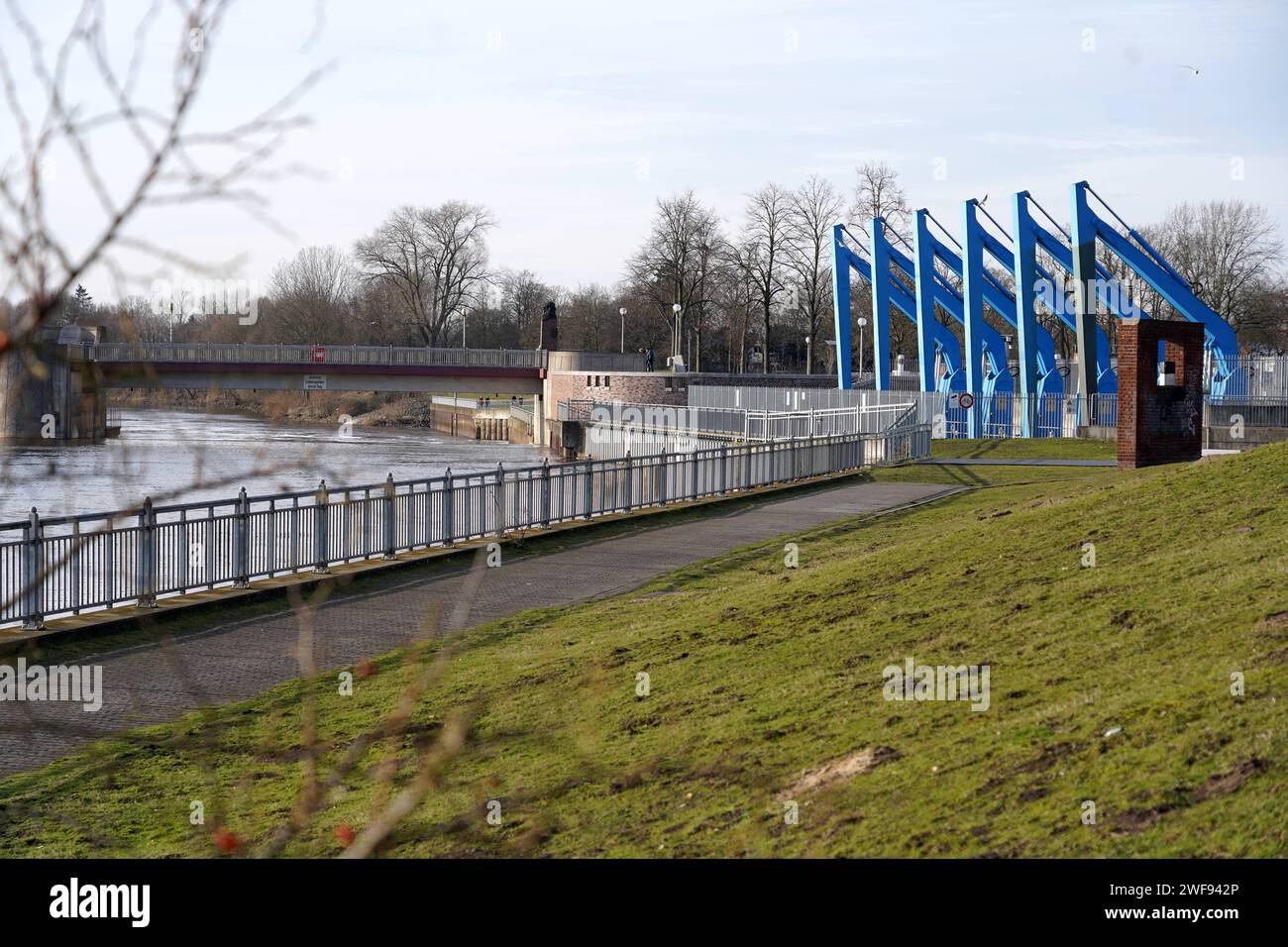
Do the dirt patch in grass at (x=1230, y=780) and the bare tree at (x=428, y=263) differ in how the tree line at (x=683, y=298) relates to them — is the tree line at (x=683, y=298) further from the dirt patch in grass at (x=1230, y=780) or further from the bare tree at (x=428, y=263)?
the dirt patch in grass at (x=1230, y=780)

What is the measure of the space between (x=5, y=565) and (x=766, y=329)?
70.7 m

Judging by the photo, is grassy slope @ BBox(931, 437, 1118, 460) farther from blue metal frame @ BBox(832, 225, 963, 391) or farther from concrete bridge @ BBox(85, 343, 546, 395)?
concrete bridge @ BBox(85, 343, 546, 395)

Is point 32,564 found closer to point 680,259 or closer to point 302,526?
point 302,526

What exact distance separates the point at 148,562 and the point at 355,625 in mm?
2344

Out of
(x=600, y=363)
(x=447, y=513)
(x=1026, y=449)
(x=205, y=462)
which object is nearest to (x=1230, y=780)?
(x=205, y=462)

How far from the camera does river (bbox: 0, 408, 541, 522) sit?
3.12 m

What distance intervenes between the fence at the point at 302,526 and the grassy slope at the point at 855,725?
1801 mm

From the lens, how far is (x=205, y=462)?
323cm

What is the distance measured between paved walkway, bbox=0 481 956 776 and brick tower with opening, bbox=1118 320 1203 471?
5.11 metres
